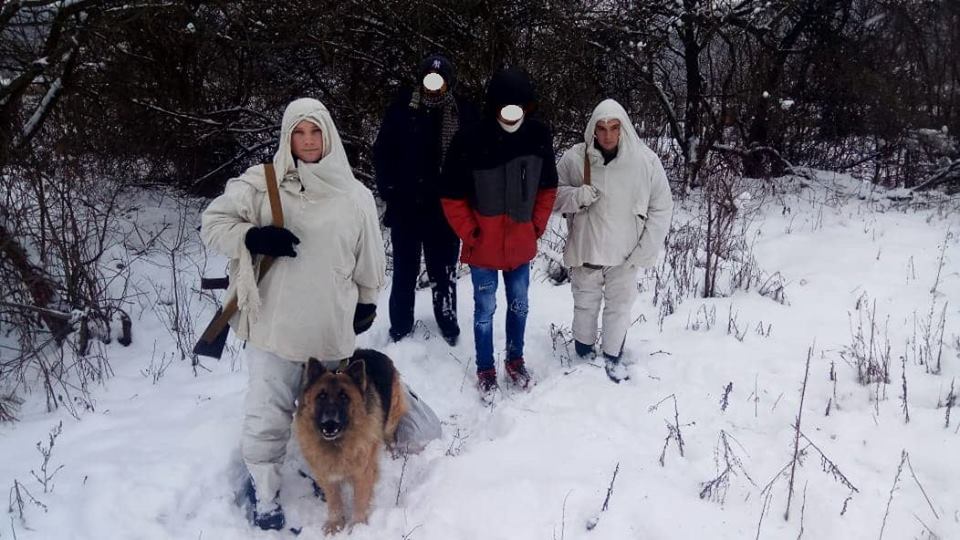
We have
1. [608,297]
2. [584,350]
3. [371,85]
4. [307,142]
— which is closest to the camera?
[307,142]

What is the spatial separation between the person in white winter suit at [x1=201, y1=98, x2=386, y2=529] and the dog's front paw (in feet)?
0.69

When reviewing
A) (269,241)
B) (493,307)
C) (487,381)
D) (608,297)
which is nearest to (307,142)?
(269,241)

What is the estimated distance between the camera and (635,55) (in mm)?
8750

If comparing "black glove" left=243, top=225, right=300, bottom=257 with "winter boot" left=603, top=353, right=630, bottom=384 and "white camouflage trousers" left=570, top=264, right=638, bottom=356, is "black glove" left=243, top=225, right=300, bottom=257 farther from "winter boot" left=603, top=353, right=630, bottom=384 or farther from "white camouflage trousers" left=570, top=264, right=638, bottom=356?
"winter boot" left=603, top=353, right=630, bottom=384

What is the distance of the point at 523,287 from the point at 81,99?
15.8ft

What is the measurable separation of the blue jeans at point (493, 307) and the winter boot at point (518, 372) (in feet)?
0.11

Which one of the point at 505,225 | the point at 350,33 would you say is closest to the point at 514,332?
the point at 505,225

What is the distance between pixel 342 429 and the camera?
8.68ft

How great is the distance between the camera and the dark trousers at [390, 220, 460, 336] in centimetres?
402

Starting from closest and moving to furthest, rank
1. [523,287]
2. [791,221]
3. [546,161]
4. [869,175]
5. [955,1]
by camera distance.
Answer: [546,161]
[523,287]
[791,221]
[955,1]
[869,175]

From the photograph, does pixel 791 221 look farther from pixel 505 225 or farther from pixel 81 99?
pixel 81 99

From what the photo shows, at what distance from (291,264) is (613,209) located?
1940 mm

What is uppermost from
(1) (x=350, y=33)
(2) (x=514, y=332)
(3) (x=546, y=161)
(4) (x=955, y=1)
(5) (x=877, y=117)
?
(4) (x=955, y=1)

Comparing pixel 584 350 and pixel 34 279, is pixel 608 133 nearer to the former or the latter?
pixel 584 350
